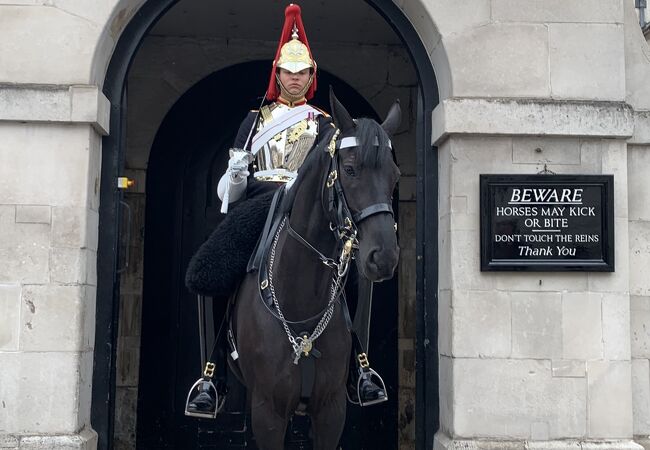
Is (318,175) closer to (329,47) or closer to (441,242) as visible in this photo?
(441,242)

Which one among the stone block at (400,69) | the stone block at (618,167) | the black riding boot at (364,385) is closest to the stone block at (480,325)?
the black riding boot at (364,385)

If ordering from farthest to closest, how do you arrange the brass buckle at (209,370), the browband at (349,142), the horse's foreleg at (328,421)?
the brass buckle at (209,370) < the horse's foreleg at (328,421) < the browband at (349,142)

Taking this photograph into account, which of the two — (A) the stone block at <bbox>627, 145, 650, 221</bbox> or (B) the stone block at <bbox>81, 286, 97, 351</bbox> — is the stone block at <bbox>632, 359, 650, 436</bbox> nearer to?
(A) the stone block at <bbox>627, 145, 650, 221</bbox>

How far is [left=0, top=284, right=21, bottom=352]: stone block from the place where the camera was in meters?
5.93

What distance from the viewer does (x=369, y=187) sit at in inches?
178

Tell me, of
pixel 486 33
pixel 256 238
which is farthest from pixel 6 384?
pixel 486 33

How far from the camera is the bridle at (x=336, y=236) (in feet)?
14.8

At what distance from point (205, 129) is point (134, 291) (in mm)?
1744

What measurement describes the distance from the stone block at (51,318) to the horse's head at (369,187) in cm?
229

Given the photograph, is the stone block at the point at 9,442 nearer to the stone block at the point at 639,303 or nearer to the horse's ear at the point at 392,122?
the horse's ear at the point at 392,122

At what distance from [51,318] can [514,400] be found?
10.2 feet

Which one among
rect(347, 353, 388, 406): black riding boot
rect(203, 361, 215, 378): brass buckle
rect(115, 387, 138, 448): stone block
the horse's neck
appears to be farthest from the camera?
rect(115, 387, 138, 448): stone block

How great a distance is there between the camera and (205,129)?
9.12m

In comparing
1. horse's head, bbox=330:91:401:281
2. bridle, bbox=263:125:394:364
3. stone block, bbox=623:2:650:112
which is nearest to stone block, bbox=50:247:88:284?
bridle, bbox=263:125:394:364
